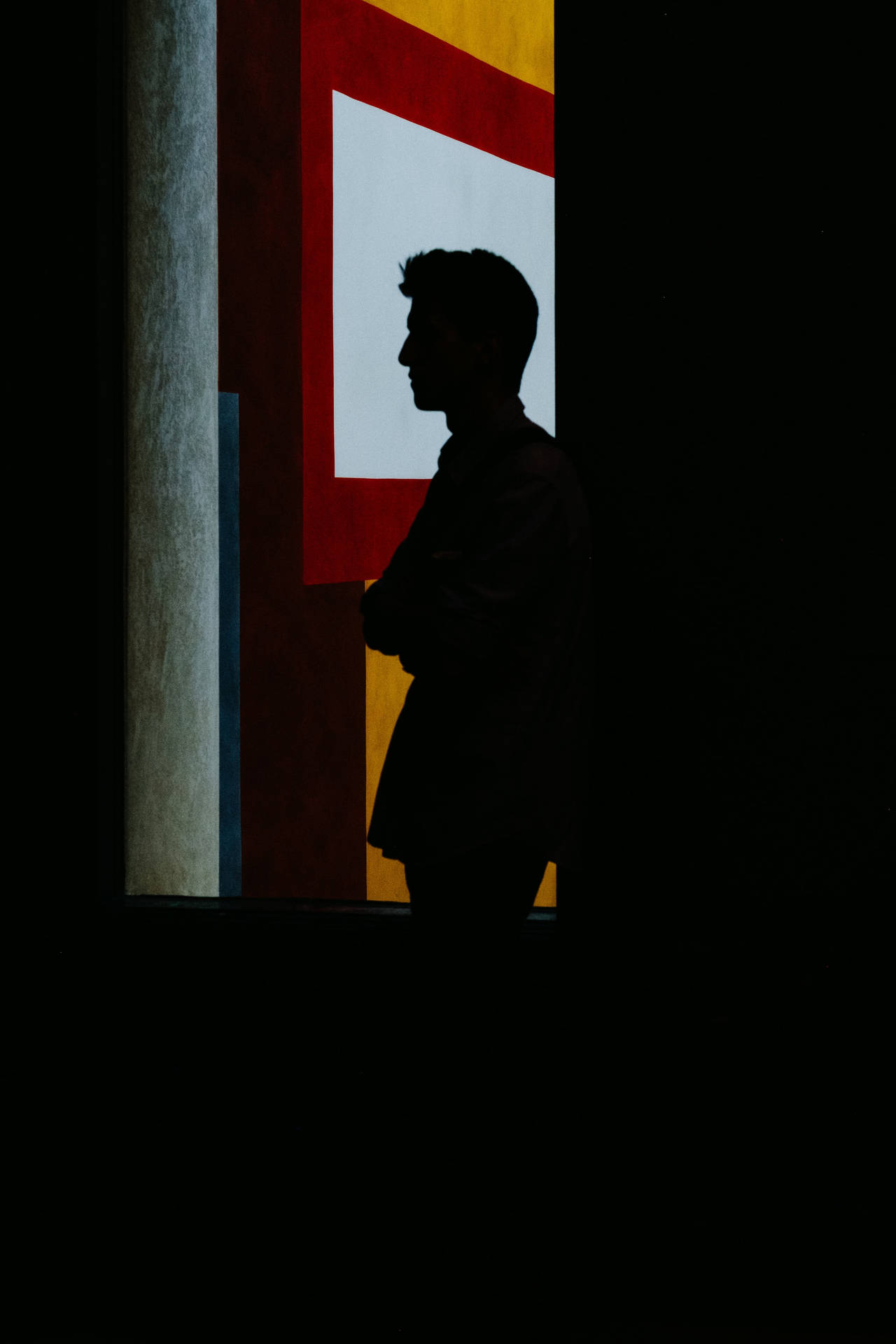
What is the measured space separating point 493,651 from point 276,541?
1.66 metres

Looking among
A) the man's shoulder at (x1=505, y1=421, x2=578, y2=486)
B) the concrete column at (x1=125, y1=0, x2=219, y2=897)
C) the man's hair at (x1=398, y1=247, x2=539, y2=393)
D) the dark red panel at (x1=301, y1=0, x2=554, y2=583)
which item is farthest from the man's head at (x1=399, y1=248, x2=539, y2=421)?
the concrete column at (x1=125, y1=0, x2=219, y2=897)

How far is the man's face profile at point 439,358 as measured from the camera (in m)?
2.77

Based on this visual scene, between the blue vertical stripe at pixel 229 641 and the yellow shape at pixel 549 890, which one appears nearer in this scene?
the yellow shape at pixel 549 890

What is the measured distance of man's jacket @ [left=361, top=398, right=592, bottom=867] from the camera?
102 inches

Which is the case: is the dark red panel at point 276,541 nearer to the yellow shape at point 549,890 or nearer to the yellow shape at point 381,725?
the yellow shape at point 381,725

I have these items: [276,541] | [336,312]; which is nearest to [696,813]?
[276,541]

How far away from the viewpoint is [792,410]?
3.31m

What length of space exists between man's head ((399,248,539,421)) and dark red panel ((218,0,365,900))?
130 cm

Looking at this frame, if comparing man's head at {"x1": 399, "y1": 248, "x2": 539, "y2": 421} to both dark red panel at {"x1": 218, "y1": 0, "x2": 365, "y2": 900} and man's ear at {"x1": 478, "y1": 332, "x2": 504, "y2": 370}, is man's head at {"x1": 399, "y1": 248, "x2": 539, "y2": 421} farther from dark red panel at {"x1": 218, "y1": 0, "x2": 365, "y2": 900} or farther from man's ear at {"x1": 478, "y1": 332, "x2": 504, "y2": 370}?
dark red panel at {"x1": 218, "y1": 0, "x2": 365, "y2": 900}

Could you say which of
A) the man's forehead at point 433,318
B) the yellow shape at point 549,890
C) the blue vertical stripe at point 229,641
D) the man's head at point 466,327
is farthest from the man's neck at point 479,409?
the blue vertical stripe at point 229,641

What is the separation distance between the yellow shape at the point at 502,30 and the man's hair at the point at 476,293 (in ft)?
3.96

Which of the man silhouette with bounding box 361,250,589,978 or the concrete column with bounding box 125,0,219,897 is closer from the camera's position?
the man silhouette with bounding box 361,250,589,978

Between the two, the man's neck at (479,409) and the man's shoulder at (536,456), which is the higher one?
the man's neck at (479,409)

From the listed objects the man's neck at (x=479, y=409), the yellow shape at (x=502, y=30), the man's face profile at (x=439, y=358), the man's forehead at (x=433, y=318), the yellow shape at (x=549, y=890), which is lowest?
the yellow shape at (x=549, y=890)
